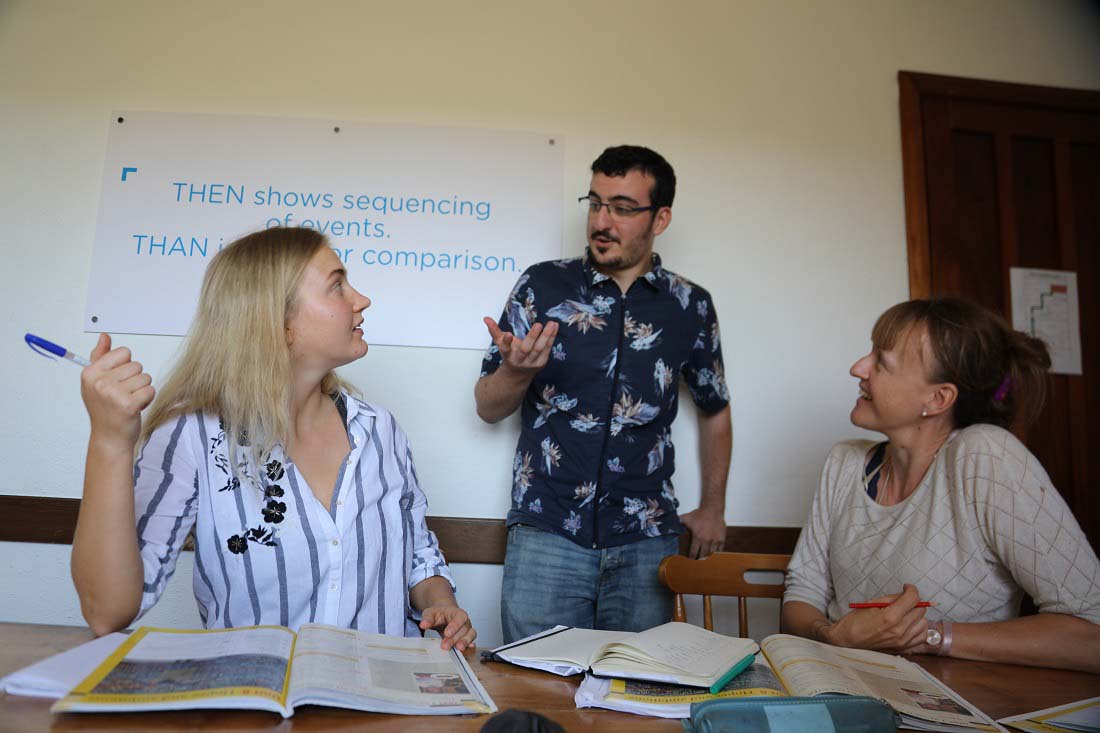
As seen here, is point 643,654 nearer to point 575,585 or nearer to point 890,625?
point 890,625

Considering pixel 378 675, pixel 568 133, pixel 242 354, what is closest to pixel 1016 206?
pixel 568 133

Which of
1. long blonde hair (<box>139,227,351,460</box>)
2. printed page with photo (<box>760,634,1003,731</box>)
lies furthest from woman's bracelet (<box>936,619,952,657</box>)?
long blonde hair (<box>139,227,351,460</box>)

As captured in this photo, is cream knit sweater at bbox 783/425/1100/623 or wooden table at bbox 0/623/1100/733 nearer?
wooden table at bbox 0/623/1100/733

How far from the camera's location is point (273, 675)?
3.13 feet

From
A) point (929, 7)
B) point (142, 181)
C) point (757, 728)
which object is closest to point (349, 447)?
point (757, 728)

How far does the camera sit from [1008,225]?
2762 millimetres

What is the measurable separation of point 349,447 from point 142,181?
152 cm

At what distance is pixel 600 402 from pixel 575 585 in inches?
19.5

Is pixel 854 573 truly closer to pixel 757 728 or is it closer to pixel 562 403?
pixel 562 403

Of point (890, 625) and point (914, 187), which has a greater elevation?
point (914, 187)

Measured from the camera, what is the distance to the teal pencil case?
0.87 m

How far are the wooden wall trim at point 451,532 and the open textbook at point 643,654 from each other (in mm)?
1174

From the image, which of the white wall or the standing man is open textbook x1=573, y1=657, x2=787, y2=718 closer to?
Answer: the standing man

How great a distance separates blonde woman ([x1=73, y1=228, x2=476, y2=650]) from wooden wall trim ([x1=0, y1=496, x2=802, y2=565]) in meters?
0.80
